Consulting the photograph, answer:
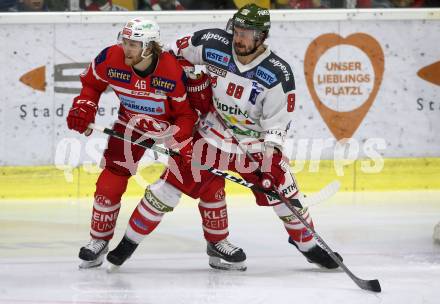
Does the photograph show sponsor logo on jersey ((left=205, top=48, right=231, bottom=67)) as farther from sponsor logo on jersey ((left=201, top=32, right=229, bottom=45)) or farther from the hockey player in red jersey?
the hockey player in red jersey

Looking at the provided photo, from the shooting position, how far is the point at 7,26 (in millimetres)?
7148

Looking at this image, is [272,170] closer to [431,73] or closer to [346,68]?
[346,68]

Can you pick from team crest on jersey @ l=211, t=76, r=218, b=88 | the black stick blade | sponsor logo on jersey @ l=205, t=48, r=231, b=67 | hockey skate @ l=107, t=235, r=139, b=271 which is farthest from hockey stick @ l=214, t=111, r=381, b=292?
hockey skate @ l=107, t=235, r=139, b=271

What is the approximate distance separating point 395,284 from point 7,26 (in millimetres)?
3240

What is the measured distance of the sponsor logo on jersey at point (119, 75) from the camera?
5113 mm

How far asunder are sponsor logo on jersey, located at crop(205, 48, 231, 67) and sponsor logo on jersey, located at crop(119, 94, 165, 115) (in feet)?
0.99

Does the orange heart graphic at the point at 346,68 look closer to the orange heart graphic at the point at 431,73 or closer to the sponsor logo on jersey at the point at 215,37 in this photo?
the orange heart graphic at the point at 431,73

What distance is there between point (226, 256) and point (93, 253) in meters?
0.60

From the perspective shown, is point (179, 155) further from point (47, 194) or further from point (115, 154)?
point (47, 194)

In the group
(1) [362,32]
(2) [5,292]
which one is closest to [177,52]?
(2) [5,292]

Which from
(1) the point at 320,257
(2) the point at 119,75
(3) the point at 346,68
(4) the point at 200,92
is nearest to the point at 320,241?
(1) the point at 320,257

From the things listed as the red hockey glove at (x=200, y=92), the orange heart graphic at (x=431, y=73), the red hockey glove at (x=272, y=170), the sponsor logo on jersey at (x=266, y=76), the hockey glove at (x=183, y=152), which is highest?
the sponsor logo on jersey at (x=266, y=76)

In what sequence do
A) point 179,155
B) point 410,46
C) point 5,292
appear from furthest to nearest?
point 410,46 < point 179,155 < point 5,292

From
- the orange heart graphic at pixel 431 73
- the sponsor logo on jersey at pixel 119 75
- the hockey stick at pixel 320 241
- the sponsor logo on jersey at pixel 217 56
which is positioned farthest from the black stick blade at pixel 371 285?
the orange heart graphic at pixel 431 73
